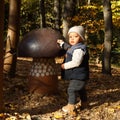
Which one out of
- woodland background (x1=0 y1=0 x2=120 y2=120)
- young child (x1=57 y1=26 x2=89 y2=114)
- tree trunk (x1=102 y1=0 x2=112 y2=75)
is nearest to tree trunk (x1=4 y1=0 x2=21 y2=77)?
woodland background (x1=0 y1=0 x2=120 y2=120)

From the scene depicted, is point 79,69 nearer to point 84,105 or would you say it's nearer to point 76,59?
point 76,59

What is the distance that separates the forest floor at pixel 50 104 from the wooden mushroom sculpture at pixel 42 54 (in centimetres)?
22

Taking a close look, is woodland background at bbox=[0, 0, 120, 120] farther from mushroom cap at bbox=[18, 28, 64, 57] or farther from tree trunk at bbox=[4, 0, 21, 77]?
mushroom cap at bbox=[18, 28, 64, 57]

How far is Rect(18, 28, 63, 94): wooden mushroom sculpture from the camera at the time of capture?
7.29 meters

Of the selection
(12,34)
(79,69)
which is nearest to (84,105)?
(79,69)

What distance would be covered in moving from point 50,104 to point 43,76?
692 mm

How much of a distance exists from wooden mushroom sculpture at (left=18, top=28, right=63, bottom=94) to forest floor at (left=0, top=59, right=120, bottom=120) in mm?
218

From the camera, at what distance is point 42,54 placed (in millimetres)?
7289

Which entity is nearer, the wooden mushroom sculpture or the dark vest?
the dark vest

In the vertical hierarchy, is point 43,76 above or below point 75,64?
below

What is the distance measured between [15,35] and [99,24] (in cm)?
1354

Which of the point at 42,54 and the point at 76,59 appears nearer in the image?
the point at 76,59

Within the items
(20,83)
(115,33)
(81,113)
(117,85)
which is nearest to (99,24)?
(115,33)

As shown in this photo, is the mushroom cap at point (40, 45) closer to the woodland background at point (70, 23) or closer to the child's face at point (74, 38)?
the woodland background at point (70, 23)
